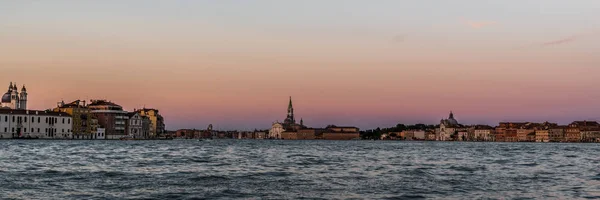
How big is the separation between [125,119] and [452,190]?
148 meters

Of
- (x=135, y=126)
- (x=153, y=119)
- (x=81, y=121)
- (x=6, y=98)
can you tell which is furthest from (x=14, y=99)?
(x=153, y=119)

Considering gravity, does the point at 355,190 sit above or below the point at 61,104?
below

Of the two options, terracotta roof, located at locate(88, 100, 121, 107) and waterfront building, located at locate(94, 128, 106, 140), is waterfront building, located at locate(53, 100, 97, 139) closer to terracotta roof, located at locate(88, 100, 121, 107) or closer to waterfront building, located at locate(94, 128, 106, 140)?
waterfront building, located at locate(94, 128, 106, 140)

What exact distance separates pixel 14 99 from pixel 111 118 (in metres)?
21.6

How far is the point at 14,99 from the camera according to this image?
153125 mm

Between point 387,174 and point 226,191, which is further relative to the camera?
point 387,174

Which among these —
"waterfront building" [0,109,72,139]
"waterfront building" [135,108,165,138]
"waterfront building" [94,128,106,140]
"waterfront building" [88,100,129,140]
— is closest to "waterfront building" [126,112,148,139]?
"waterfront building" [88,100,129,140]

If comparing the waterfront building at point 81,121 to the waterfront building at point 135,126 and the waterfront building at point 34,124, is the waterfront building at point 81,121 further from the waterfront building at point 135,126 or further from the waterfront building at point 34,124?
the waterfront building at point 135,126

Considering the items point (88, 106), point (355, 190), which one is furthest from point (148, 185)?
point (88, 106)

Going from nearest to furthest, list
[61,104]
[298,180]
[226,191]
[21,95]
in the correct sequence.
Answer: [226,191]
[298,180]
[21,95]
[61,104]

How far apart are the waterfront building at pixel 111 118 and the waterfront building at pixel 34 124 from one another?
1403 cm

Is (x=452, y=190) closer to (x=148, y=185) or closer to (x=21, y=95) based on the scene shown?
(x=148, y=185)

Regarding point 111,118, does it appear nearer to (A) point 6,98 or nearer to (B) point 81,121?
(B) point 81,121

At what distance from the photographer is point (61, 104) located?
168375 millimetres
